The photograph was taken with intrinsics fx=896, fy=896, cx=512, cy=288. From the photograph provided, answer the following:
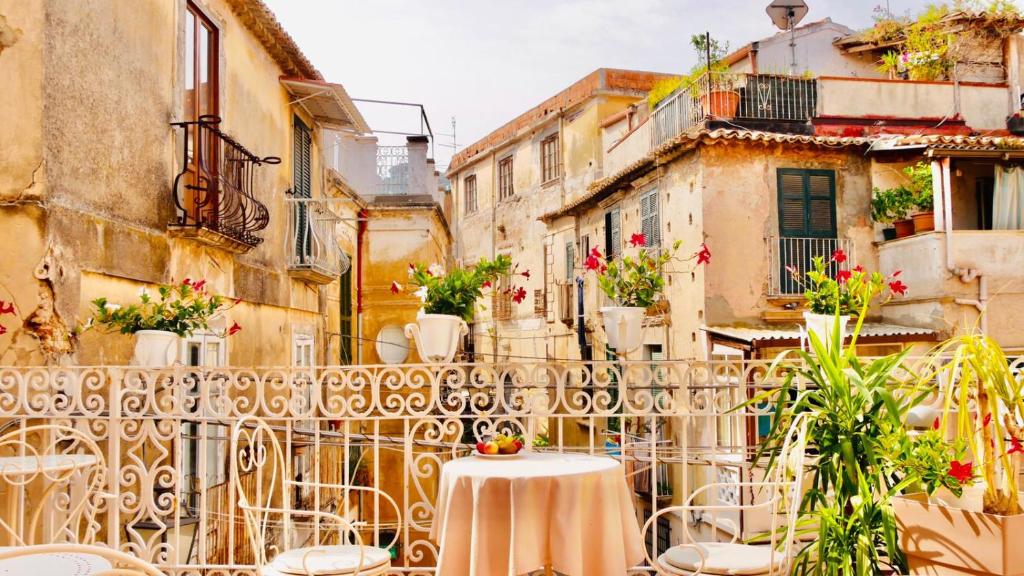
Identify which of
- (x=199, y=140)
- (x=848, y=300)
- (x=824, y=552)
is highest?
(x=199, y=140)

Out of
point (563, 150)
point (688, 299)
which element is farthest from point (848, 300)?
point (563, 150)

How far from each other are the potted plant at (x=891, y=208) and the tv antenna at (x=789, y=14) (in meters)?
4.71

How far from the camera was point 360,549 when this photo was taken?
3.83 m

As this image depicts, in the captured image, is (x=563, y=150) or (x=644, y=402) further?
(x=563, y=150)

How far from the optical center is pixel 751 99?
15859mm

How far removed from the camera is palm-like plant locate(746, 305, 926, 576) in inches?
152

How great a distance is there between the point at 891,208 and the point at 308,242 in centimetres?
989

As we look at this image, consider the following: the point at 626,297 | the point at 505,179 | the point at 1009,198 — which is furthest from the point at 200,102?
the point at 505,179

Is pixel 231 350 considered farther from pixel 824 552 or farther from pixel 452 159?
pixel 452 159

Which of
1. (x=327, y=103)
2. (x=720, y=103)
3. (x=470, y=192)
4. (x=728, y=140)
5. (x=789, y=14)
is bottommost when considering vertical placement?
(x=728, y=140)

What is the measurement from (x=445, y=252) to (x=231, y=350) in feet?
59.1

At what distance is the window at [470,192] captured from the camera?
30.4m

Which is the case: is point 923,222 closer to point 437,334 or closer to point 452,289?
point 452,289

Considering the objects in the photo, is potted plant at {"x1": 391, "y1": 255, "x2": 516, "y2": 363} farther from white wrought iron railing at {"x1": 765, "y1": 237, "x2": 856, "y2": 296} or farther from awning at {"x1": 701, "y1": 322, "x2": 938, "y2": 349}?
white wrought iron railing at {"x1": 765, "y1": 237, "x2": 856, "y2": 296}
